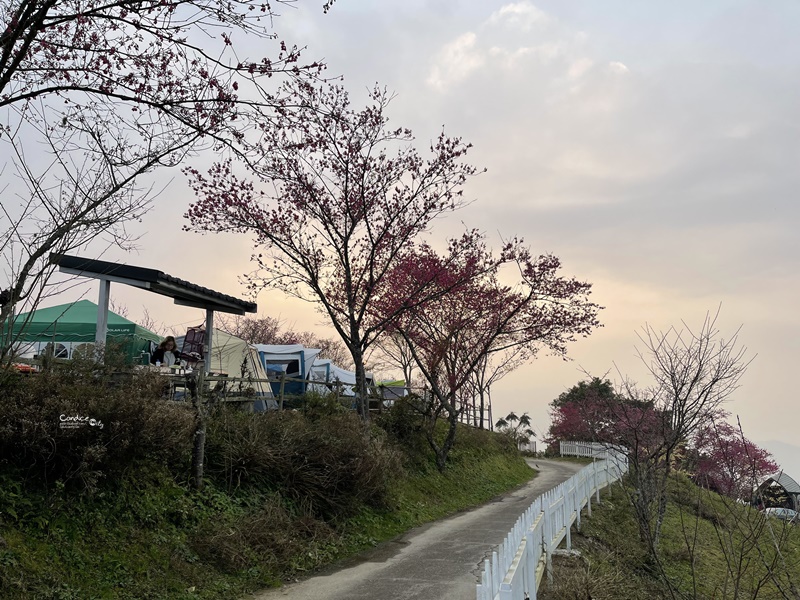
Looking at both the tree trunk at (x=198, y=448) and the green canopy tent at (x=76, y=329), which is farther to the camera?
the green canopy tent at (x=76, y=329)

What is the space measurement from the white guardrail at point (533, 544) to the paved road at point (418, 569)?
38.4 inches

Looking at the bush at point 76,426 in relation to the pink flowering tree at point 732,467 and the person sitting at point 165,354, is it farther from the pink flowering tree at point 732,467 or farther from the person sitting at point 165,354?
the pink flowering tree at point 732,467

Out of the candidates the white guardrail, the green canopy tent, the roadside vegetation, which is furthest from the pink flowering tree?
the green canopy tent

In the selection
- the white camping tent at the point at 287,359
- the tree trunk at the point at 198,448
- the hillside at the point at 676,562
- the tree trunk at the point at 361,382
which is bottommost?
the hillside at the point at 676,562

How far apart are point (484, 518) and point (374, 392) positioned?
6.35 metres

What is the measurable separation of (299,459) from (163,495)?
2557 mm

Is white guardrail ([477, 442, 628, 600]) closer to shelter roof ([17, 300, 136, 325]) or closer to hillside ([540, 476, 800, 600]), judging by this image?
hillside ([540, 476, 800, 600])

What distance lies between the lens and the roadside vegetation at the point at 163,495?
21.0 feet

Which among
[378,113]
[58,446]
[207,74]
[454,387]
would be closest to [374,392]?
[454,387]

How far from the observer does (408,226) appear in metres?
14.7

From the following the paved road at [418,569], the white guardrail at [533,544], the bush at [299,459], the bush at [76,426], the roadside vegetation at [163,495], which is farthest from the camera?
the bush at [299,459]

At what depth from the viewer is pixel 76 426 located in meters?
6.90

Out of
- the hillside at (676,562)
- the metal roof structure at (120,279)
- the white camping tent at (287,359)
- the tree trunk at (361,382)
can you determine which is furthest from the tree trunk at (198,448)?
the white camping tent at (287,359)

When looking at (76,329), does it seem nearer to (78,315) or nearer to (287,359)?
(78,315)
